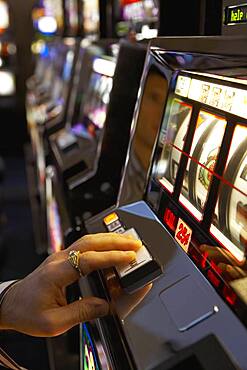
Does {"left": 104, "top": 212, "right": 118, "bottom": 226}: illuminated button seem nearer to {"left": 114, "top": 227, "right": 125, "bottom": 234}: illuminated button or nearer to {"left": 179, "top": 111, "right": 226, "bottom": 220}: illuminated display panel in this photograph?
{"left": 114, "top": 227, "right": 125, "bottom": 234}: illuminated button

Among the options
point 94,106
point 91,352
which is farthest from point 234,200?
point 94,106

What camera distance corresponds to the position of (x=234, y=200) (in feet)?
2.84

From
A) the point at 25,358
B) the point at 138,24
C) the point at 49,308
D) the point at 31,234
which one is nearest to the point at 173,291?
the point at 49,308

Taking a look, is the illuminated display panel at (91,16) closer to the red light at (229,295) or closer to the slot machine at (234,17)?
the slot machine at (234,17)

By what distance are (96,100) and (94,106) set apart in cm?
3

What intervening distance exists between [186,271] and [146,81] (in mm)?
559

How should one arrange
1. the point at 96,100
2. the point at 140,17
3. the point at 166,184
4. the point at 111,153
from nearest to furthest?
1. the point at 166,184
2. the point at 111,153
3. the point at 140,17
4. the point at 96,100

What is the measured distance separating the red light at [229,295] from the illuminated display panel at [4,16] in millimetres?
6519

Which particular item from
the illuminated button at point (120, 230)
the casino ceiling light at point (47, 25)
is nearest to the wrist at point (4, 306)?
the illuminated button at point (120, 230)

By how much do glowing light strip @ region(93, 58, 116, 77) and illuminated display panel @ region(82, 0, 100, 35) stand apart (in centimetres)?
62

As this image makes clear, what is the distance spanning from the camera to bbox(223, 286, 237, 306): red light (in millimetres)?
758

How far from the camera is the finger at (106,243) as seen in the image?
967 mm

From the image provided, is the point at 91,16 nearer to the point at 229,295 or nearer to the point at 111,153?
the point at 111,153

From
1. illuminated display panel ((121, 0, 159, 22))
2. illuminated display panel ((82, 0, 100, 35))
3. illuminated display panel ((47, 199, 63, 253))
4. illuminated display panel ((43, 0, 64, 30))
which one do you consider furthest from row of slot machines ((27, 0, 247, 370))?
illuminated display panel ((43, 0, 64, 30))
